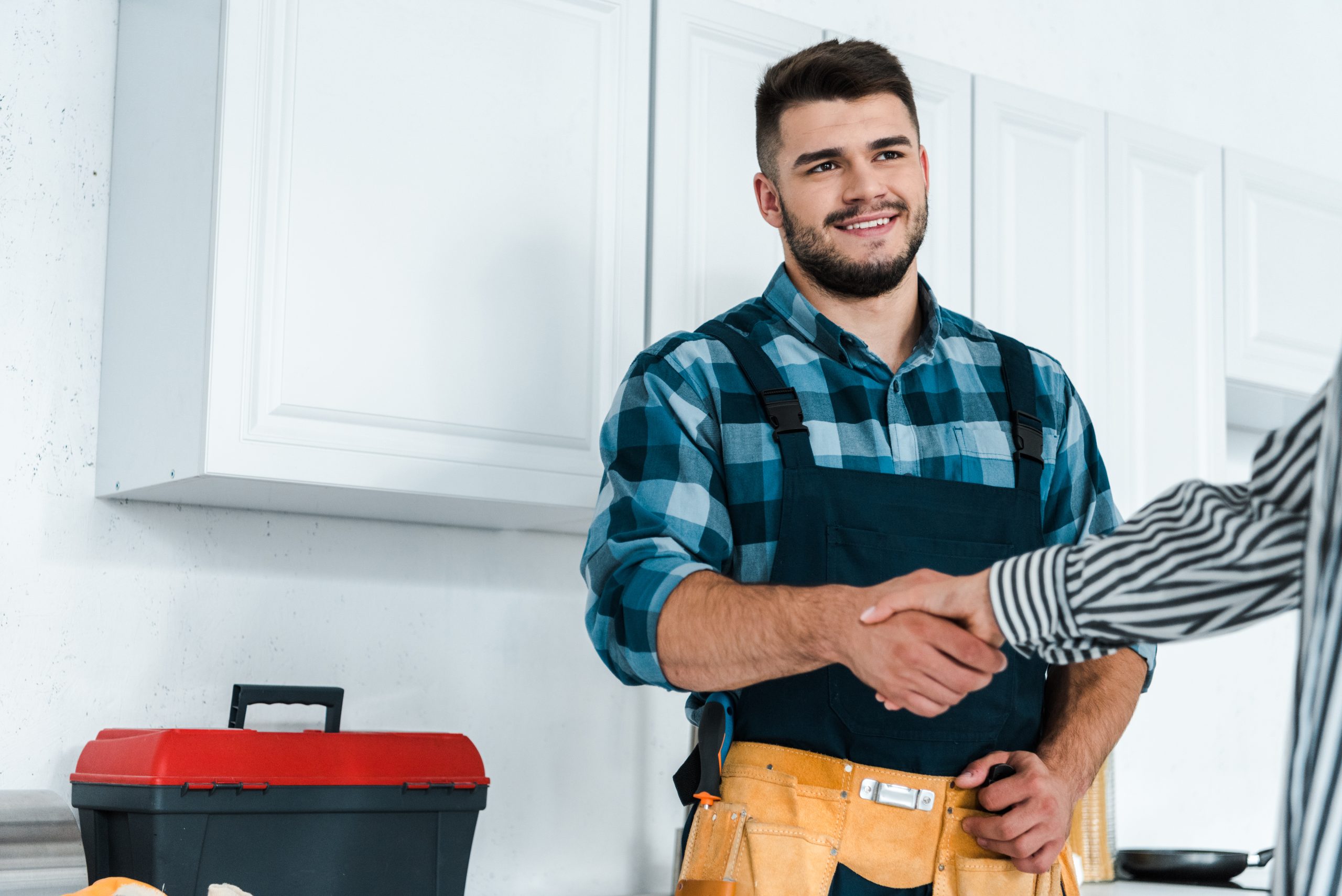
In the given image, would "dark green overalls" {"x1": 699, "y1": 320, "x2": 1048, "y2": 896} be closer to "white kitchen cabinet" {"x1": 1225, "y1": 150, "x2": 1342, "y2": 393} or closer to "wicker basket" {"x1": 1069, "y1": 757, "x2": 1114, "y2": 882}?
"wicker basket" {"x1": 1069, "y1": 757, "x2": 1114, "y2": 882}

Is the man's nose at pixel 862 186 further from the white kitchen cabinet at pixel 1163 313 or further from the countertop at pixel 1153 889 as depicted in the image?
the countertop at pixel 1153 889

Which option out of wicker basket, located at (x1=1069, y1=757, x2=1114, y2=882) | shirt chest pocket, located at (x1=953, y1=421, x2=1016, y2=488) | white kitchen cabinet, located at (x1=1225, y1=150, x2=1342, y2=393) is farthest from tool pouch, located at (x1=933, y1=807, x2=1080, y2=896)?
white kitchen cabinet, located at (x1=1225, y1=150, x2=1342, y2=393)

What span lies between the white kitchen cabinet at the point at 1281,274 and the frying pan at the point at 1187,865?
769mm

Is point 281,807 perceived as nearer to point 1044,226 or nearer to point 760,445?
point 760,445

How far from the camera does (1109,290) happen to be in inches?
79.5

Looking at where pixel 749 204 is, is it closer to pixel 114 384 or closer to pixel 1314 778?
pixel 114 384

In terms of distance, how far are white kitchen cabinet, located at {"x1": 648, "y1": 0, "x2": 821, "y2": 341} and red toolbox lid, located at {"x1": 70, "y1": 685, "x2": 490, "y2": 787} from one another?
1.87ft

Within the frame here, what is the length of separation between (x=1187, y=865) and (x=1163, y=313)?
0.85 m

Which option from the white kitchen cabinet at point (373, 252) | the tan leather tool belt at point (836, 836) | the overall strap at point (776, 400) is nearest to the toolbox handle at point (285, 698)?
the white kitchen cabinet at point (373, 252)

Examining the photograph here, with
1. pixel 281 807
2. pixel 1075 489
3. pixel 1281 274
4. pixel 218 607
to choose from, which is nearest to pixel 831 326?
pixel 1075 489

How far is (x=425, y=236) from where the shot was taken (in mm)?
1475

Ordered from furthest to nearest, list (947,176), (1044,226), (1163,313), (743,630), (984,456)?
1. (1163,313)
2. (1044,226)
3. (947,176)
4. (984,456)
5. (743,630)

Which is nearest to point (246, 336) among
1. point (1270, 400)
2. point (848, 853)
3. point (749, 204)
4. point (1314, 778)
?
point (749, 204)

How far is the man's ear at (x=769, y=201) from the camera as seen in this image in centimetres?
150
